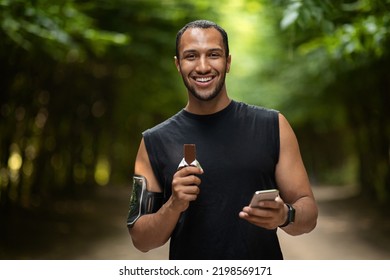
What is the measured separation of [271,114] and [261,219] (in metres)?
0.59

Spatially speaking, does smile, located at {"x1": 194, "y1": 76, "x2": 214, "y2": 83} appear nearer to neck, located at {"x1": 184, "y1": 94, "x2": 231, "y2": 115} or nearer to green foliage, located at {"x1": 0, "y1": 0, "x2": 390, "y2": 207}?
neck, located at {"x1": 184, "y1": 94, "x2": 231, "y2": 115}

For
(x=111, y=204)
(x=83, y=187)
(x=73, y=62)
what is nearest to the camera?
(x=73, y=62)

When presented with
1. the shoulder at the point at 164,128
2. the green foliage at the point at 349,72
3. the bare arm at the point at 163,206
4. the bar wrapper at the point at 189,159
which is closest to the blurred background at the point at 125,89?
the green foliage at the point at 349,72

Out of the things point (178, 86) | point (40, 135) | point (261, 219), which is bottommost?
point (261, 219)

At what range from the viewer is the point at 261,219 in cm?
249

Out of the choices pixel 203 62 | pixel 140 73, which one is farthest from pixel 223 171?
pixel 140 73

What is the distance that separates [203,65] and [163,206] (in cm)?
70

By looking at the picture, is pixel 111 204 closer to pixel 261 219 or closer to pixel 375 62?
pixel 375 62

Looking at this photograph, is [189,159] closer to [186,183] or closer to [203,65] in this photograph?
[186,183]

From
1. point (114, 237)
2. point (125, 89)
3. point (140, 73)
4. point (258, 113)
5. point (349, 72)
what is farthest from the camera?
point (125, 89)

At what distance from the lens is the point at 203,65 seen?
9.20 feet

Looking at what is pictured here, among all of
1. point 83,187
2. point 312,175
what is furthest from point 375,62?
point 312,175

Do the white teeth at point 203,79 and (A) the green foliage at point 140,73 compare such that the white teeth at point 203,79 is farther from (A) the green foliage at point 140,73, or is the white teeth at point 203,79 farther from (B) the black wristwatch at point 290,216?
(A) the green foliage at point 140,73

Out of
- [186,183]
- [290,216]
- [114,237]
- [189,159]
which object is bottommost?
[114,237]
